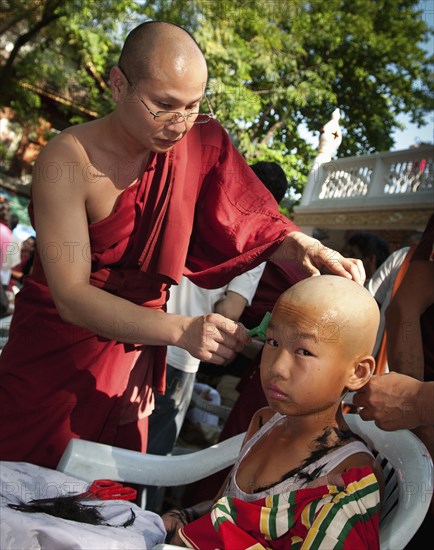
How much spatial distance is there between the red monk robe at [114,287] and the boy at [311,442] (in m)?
0.48

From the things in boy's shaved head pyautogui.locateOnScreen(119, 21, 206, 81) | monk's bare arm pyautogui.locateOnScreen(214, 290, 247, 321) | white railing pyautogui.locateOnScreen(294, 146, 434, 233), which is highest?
white railing pyautogui.locateOnScreen(294, 146, 434, 233)

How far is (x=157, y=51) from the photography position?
5.15ft

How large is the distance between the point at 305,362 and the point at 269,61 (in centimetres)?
896

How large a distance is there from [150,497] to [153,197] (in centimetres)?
106

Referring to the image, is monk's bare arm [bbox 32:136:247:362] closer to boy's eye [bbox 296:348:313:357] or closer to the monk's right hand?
the monk's right hand

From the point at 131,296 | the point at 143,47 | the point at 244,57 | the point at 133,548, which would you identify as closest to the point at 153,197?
the point at 131,296

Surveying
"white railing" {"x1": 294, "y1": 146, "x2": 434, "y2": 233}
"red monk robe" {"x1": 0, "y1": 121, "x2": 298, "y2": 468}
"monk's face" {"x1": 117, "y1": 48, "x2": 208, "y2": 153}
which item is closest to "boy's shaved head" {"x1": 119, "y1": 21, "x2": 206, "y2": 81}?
"monk's face" {"x1": 117, "y1": 48, "x2": 208, "y2": 153}

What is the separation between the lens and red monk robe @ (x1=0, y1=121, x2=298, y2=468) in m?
1.67

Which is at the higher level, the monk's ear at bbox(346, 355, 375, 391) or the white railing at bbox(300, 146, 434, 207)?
the white railing at bbox(300, 146, 434, 207)

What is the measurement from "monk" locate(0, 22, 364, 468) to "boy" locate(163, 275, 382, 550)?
0.26 metres

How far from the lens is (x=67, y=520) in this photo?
1.24 m

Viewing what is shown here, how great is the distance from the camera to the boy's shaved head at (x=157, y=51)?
61.4 inches

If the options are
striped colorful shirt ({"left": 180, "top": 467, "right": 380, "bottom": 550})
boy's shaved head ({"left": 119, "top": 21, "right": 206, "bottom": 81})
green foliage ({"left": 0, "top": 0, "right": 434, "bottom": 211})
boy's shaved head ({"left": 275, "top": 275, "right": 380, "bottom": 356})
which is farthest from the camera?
green foliage ({"left": 0, "top": 0, "right": 434, "bottom": 211})

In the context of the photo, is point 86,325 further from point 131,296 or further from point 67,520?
Answer: point 67,520
